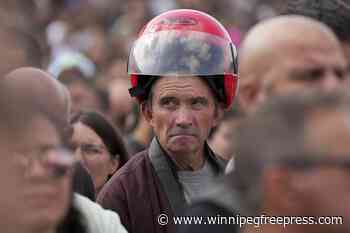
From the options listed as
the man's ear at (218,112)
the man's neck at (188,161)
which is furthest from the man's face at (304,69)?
the man's ear at (218,112)

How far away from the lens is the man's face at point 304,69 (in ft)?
14.8

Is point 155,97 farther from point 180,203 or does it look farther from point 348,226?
point 348,226

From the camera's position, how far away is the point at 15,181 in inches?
140

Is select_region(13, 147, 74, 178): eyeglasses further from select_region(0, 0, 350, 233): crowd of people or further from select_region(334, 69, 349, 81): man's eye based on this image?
select_region(334, 69, 349, 81): man's eye

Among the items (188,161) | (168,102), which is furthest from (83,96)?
(188,161)

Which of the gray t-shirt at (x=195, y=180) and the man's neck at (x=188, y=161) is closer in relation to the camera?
the gray t-shirt at (x=195, y=180)

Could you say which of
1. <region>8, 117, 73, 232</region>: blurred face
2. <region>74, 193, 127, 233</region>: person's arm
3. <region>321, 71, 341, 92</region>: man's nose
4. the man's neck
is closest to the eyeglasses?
<region>8, 117, 73, 232</region>: blurred face

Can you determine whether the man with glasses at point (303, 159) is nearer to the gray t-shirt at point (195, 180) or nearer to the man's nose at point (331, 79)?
the man's nose at point (331, 79)

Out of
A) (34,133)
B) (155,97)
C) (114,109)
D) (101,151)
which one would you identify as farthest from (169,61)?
(114,109)

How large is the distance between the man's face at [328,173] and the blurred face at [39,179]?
0.75 m

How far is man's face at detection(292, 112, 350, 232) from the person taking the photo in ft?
11.1

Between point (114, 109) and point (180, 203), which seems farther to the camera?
point (114, 109)

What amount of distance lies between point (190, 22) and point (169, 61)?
0.74 ft

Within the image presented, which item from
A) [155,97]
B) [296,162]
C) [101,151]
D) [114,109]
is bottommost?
[114,109]
